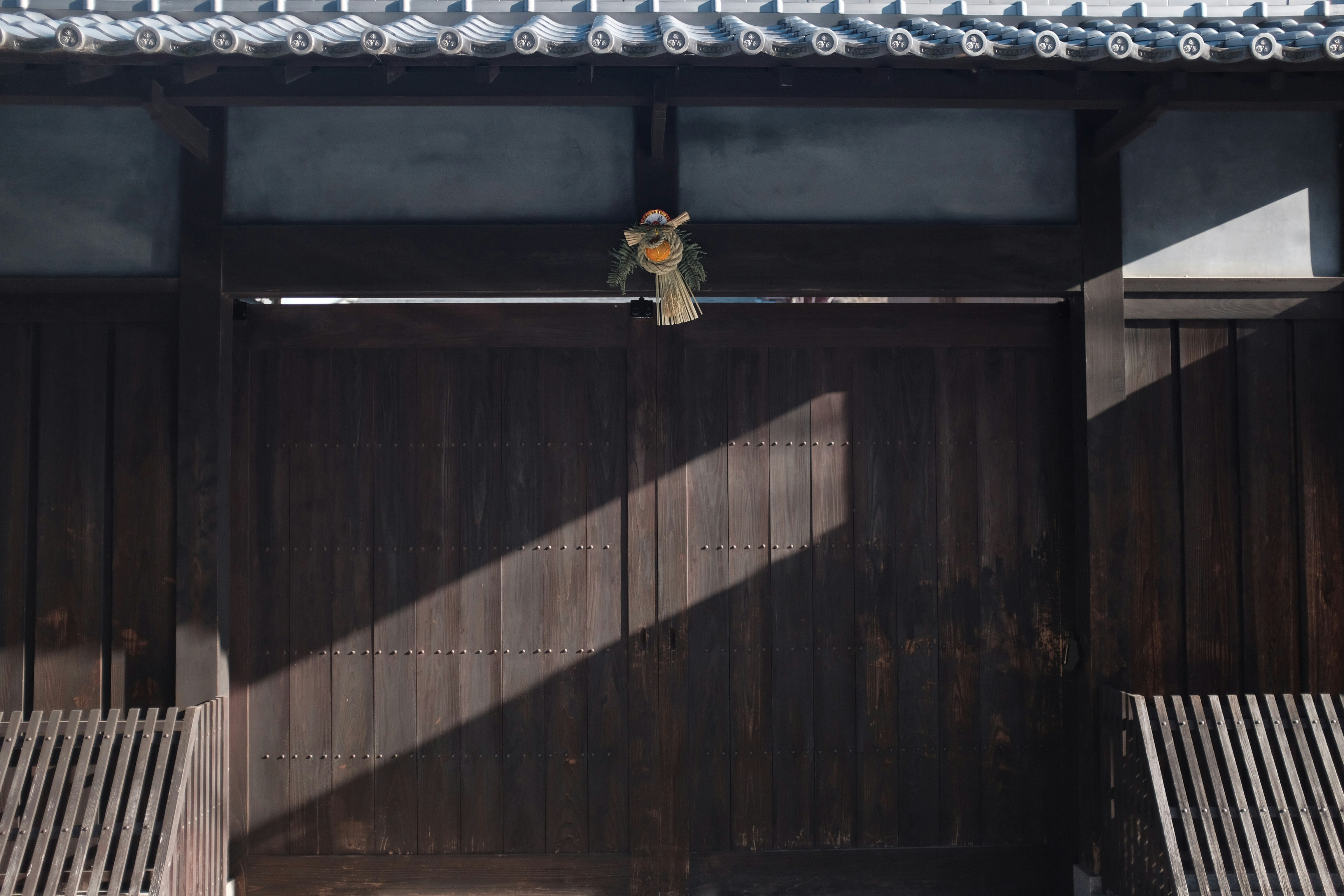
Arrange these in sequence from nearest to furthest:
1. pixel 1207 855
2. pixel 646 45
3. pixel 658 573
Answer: pixel 646 45, pixel 1207 855, pixel 658 573

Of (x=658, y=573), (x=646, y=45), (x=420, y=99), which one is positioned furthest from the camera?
(x=658, y=573)

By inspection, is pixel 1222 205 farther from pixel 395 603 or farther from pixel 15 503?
pixel 15 503

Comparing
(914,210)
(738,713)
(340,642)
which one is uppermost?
(914,210)

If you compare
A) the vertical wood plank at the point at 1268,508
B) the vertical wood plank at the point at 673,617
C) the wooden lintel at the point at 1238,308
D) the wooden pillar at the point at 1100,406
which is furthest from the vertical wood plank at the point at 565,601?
the vertical wood plank at the point at 1268,508

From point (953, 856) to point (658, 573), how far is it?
6.38 feet

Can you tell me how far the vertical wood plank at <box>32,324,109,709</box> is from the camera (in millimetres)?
4266

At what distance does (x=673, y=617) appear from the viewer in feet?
14.7

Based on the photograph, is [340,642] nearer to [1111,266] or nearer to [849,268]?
[849,268]

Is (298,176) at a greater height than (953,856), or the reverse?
(298,176)

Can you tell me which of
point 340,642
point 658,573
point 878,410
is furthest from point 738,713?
point 340,642

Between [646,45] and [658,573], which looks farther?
[658,573]

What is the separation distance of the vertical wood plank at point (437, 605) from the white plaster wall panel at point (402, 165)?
74 centimetres

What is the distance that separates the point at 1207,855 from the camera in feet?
13.8

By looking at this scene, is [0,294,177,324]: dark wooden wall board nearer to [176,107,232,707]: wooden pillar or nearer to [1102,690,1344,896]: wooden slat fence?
[176,107,232,707]: wooden pillar
